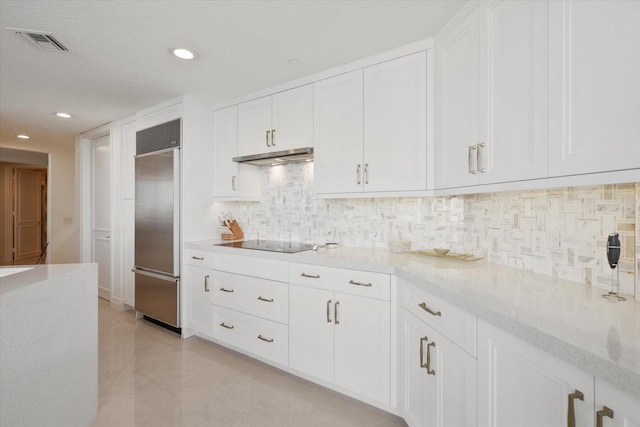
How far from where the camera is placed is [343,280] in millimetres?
1944

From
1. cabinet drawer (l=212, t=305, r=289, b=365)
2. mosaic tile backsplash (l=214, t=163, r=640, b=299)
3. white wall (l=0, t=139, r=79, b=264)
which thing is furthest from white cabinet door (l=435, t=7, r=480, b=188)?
white wall (l=0, t=139, r=79, b=264)

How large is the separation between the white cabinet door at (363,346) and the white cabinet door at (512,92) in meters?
0.99

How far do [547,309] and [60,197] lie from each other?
686 cm

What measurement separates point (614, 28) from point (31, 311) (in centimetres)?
242

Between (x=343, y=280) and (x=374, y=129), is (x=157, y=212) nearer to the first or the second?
(x=343, y=280)

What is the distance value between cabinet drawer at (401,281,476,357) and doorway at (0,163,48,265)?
744 centimetres

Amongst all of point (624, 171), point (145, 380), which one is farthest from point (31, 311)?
point (624, 171)

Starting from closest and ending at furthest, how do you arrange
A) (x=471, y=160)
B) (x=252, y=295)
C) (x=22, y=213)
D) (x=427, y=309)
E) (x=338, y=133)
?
(x=427, y=309) < (x=471, y=160) < (x=338, y=133) < (x=252, y=295) < (x=22, y=213)

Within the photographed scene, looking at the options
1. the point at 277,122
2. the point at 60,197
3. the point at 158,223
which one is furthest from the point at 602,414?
the point at 60,197

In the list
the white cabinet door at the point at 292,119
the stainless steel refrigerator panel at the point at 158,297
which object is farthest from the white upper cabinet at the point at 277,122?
the stainless steel refrigerator panel at the point at 158,297

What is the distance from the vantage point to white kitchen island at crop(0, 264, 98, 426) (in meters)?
1.21

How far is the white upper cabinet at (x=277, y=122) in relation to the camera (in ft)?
8.20

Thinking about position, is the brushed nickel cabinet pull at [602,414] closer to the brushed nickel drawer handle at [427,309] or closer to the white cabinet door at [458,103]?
the brushed nickel drawer handle at [427,309]

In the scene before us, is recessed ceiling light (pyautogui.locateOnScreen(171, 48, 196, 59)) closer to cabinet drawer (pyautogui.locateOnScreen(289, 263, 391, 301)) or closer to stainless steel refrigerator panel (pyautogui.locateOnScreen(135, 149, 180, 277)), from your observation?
stainless steel refrigerator panel (pyautogui.locateOnScreen(135, 149, 180, 277))
